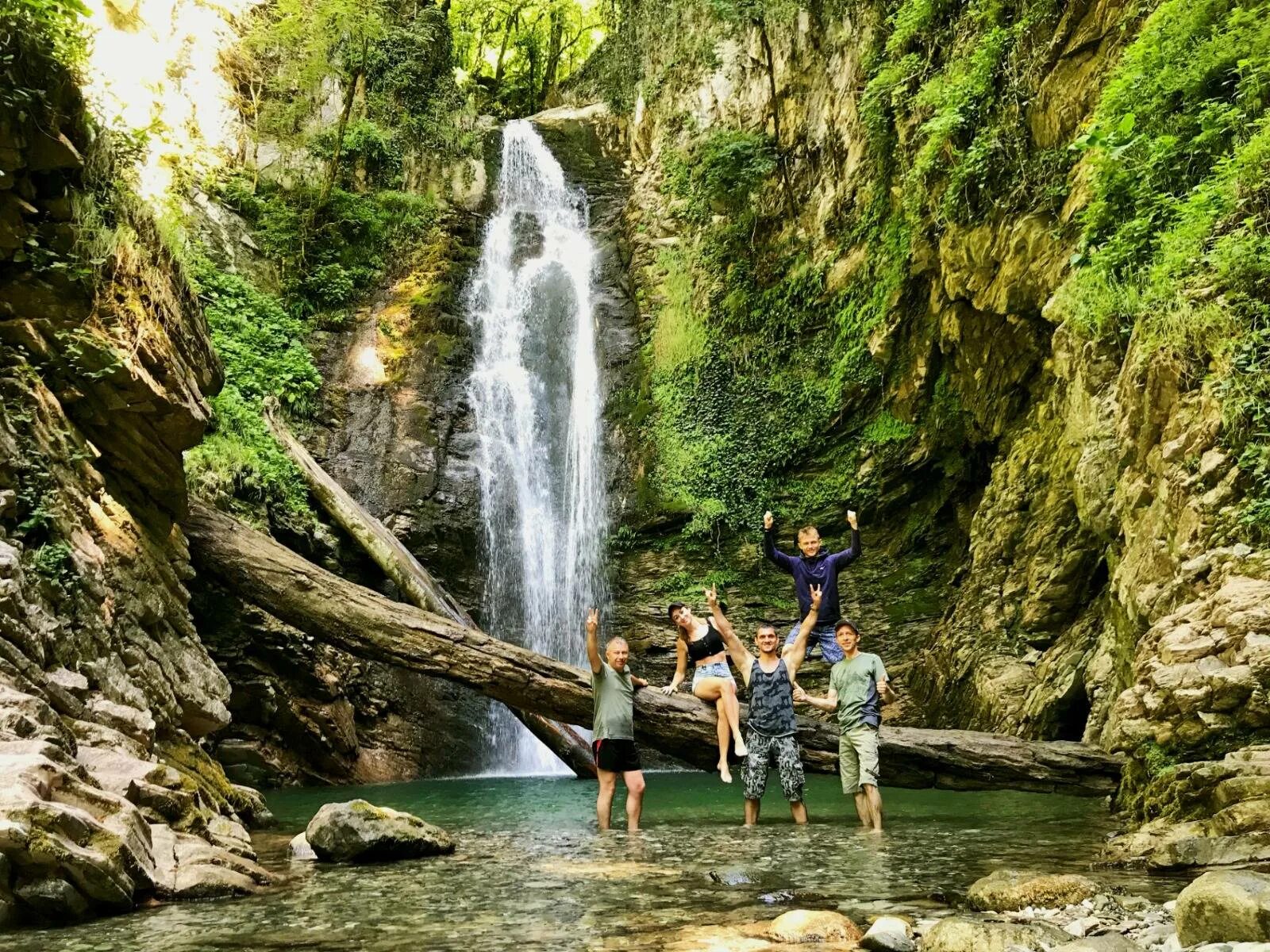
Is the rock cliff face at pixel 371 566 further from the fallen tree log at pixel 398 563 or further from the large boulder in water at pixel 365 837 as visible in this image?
the large boulder in water at pixel 365 837

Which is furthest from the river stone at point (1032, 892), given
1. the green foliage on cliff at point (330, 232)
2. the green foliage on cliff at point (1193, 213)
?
the green foliage on cliff at point (330, 232)

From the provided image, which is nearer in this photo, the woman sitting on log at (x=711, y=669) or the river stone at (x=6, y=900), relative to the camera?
→ the river stone at (x=6, y=900)

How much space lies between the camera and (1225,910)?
108 inches

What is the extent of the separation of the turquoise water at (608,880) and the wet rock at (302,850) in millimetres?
87

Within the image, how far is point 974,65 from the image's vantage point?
35.7 ft

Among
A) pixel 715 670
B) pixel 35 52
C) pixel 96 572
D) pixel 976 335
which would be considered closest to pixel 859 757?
pixel 715 670

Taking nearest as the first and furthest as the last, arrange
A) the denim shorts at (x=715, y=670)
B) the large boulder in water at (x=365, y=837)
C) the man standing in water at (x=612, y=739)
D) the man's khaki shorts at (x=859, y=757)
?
the large boulder in water at (x=365, y=837) → the man's khaki shorts at (x=859, y=757) → the man standing in water at (x=612, y=739) → the denim shorts at (x=715, y=670)

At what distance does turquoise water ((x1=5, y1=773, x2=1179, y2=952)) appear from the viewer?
348cm

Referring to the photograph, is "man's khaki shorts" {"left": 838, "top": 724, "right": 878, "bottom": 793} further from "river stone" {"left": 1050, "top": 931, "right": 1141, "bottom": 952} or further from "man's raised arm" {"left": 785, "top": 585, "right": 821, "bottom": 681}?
"river stone" {"left": 1050, "top": 931, "right": 1141, "bottom": 952}

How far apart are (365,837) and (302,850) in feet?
1.92

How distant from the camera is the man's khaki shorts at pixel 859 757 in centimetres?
648

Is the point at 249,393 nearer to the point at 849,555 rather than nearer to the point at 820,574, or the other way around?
the point at 820,574

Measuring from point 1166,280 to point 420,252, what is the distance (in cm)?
1732

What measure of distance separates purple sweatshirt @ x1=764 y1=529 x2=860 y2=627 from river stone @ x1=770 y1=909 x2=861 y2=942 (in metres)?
5.25
